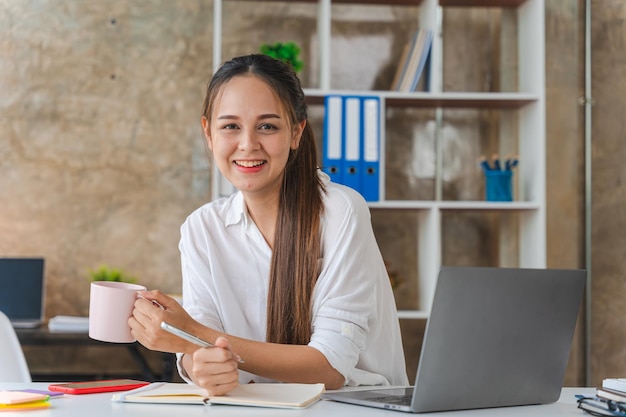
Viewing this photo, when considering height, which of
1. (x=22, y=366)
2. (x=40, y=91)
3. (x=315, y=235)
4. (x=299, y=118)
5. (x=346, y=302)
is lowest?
(x=22, y=366)

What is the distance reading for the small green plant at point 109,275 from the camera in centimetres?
338

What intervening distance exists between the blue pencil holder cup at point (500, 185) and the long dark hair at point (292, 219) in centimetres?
174

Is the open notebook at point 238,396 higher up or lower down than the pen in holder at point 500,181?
lower down

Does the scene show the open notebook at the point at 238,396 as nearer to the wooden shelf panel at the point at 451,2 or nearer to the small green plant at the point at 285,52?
the small green plant at the point at 285,52

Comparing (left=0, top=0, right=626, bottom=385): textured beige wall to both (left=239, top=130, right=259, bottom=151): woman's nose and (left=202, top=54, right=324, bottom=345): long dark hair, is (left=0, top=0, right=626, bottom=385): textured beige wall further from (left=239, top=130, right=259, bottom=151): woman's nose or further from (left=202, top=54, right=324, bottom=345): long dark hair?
(left=239, top=130, right=259, bottom=151): woman's nose

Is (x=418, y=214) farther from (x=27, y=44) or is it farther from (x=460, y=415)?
(x=460, y=415)

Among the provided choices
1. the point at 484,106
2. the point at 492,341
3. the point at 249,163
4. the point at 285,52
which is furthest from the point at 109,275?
the point at 492,341

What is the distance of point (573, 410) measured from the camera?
4.18 ft

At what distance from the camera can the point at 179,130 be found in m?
3.64

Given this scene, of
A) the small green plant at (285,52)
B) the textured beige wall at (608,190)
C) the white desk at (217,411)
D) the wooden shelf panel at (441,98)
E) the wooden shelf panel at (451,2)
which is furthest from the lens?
the textured beige wall at (608,190)

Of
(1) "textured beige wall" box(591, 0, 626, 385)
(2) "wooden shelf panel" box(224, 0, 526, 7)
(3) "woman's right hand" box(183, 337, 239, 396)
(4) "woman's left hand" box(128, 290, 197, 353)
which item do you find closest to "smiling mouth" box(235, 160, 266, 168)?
(4) "woman's left hand" box(128, 290, 197, 353)

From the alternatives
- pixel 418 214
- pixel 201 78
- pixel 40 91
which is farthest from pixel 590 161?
pixel 40 91

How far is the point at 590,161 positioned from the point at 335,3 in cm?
134

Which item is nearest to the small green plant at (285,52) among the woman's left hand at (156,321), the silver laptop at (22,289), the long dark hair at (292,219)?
the silver laptop at (22,289)
